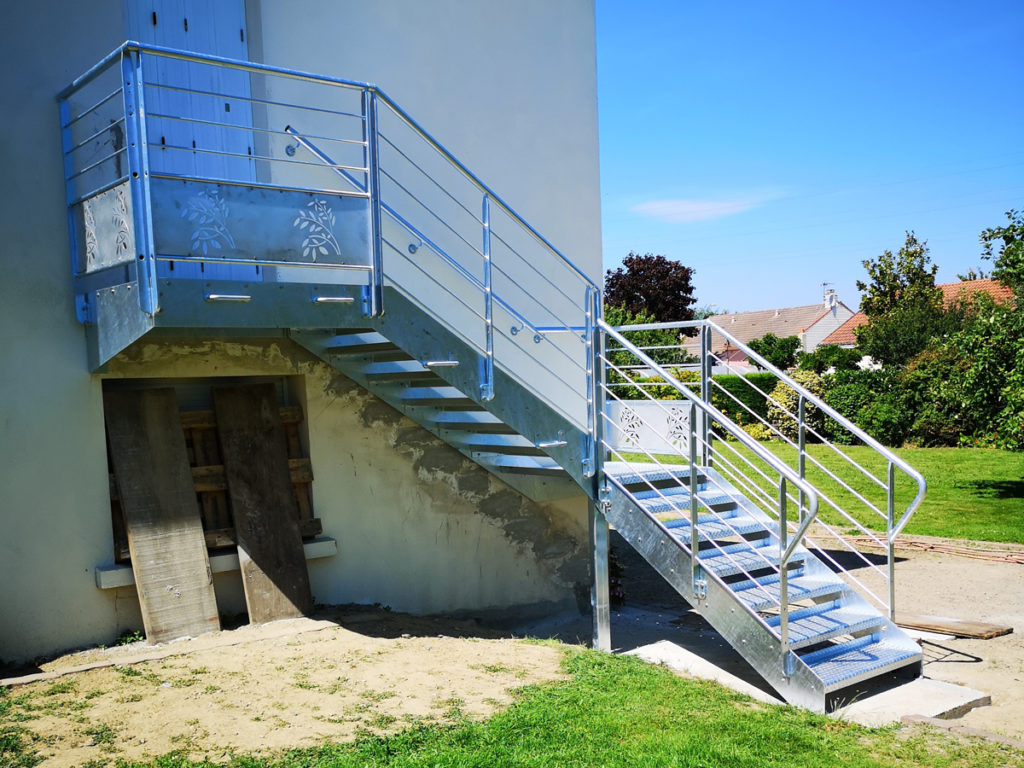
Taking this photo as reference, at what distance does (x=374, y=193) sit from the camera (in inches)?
225

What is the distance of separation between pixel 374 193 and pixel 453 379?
56.6 inches

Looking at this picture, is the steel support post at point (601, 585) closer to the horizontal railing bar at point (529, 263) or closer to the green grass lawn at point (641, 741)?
the green grass lawn at point (641, 741)

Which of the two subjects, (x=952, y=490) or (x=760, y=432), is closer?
(x=952, y=490)

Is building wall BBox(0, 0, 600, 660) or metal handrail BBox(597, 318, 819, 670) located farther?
building wall BBox(0, 0, 600, 660)

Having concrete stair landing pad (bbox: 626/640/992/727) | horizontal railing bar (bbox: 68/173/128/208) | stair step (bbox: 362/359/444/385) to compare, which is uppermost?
horizontal railing bar (bbox: 68/173/128/208)

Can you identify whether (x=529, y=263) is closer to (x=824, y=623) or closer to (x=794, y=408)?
(x=824, y=623)

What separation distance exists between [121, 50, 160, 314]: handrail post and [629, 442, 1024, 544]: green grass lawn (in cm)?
667

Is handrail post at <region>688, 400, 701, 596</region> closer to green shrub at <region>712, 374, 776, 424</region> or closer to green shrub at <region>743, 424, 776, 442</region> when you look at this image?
green shrub at <region>743, 424, 776, 442</region>

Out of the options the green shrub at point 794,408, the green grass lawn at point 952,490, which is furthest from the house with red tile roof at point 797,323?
the green grass lawn at point 952,490

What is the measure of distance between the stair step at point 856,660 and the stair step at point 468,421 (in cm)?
296

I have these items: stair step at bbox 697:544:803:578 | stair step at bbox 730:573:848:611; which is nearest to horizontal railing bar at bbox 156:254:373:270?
stair step at bbox 697:544:803:578

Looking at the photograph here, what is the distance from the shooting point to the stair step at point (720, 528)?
674 centimetres

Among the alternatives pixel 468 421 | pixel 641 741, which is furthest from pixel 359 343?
pixel 641 741

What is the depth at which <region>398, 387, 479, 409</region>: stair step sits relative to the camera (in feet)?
23.4
